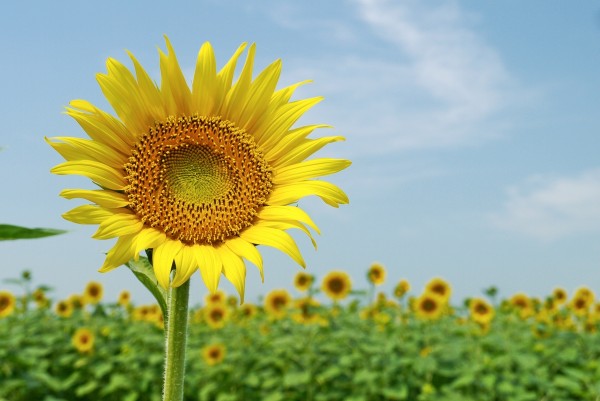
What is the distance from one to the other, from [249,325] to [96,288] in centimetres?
216

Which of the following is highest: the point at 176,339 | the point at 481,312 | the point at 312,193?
the point at 481,312

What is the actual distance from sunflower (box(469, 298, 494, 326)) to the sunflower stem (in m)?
7.18

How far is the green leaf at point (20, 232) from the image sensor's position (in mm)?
1352

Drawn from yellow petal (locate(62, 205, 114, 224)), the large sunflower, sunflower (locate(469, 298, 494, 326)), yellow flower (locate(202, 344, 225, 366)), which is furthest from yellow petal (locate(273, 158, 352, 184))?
sunflower (locate(469, 298, 494, 326))

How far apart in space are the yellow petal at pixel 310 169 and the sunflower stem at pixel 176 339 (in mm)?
408

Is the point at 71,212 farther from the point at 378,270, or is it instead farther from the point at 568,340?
the point at 568,340

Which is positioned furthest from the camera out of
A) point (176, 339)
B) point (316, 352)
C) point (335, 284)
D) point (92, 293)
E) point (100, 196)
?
point (92, 293)

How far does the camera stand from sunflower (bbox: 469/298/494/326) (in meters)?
8.34

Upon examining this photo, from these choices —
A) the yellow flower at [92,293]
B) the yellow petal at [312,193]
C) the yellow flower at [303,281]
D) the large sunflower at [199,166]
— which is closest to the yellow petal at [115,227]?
the large sunflower at [199,166]

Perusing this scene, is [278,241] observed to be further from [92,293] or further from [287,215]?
[92,293]

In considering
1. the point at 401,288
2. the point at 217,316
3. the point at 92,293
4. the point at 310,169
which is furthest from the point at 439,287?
the point at 310,169

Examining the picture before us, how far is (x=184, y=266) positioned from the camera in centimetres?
156

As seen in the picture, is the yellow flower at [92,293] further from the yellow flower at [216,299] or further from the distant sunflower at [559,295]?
the distant sunflower at [559,295]

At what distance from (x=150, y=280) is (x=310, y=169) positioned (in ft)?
1.57
